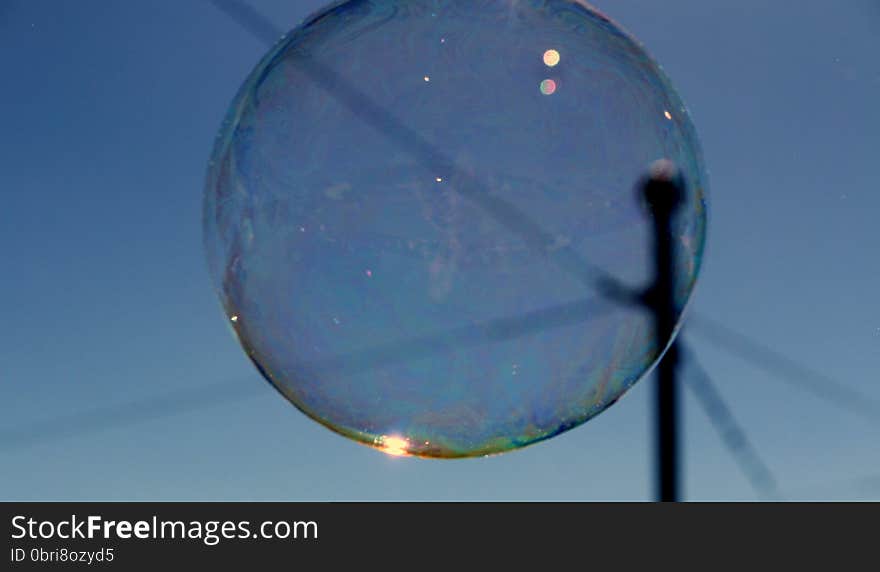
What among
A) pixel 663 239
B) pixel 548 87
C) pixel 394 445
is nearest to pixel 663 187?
pixel 663 239

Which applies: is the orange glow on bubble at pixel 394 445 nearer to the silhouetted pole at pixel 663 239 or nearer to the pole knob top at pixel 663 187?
the silhouetted pole at pixel 663 239

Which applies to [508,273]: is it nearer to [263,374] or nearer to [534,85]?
[534,85]

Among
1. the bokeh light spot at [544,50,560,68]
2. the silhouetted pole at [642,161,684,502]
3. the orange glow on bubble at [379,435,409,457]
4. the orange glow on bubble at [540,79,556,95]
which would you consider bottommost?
the orange glow on bubble at [379,435,409,457]

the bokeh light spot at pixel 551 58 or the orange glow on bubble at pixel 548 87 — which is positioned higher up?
the bokeh light spot at pixel 551 58

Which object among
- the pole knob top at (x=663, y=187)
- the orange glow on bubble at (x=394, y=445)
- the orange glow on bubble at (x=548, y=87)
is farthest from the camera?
the orange glow on bubble at (x=394, y=445)

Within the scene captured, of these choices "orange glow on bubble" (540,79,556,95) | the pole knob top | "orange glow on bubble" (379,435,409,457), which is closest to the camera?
"orange glow on bubble" (540,79,556,95)

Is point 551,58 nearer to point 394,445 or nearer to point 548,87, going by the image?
point 548,87

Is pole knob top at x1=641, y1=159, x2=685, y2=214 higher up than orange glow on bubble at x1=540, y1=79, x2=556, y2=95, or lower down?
lower down

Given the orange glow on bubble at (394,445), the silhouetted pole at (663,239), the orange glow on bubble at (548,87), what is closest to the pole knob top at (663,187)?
the silhouetted pole at (663,239)

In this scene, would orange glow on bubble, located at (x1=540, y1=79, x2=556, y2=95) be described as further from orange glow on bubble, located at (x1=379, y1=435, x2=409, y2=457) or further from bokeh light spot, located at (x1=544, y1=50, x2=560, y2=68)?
orange glow on bubble, located at (x1=379, y1=435, x2=409, y2=457)

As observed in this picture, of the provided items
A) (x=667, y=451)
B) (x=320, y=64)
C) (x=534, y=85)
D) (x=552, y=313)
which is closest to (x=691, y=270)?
(x=552, y=313)

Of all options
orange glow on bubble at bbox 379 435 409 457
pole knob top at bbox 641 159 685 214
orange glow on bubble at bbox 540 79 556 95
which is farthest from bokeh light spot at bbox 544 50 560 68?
orange glow on bubble at bbox 379 435 409 457
